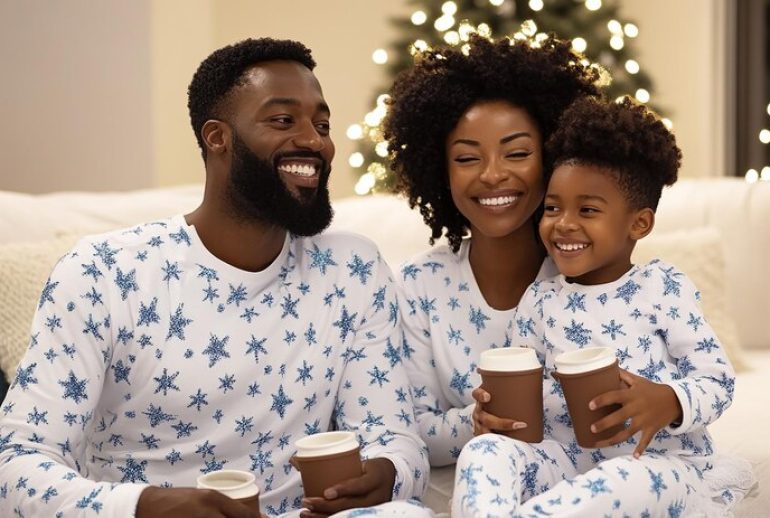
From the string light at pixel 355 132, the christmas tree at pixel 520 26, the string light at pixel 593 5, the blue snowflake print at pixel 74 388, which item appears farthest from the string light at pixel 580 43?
the blue snowflake print at pixel 74 388

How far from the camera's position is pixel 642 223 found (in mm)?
2209

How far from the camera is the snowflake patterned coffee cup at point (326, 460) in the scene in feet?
5.94

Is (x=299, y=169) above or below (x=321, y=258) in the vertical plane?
above

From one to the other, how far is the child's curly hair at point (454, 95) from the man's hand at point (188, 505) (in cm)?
107

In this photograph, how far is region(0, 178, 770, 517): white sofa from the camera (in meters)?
2.61

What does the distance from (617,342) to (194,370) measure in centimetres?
86

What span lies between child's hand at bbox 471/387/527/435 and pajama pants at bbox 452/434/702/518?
22 millimetres

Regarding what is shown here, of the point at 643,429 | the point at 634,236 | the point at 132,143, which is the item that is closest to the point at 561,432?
the point at 643,429

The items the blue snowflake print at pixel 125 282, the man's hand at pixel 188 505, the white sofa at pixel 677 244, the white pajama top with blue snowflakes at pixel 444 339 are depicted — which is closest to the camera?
the man's hand at pixel 188 505

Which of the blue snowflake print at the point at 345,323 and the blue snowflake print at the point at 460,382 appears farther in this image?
the blue snowflake print at the point at 460,382

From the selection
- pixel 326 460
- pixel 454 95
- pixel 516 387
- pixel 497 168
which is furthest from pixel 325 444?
pixel 454 95

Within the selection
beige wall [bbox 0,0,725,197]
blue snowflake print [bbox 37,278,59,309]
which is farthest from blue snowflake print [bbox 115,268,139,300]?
beige wall [bbox 0,0,725,197]

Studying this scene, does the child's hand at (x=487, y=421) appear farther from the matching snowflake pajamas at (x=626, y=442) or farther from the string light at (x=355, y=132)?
the string light at (x=355, y=132)

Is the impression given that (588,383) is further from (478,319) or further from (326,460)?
(478,319)
